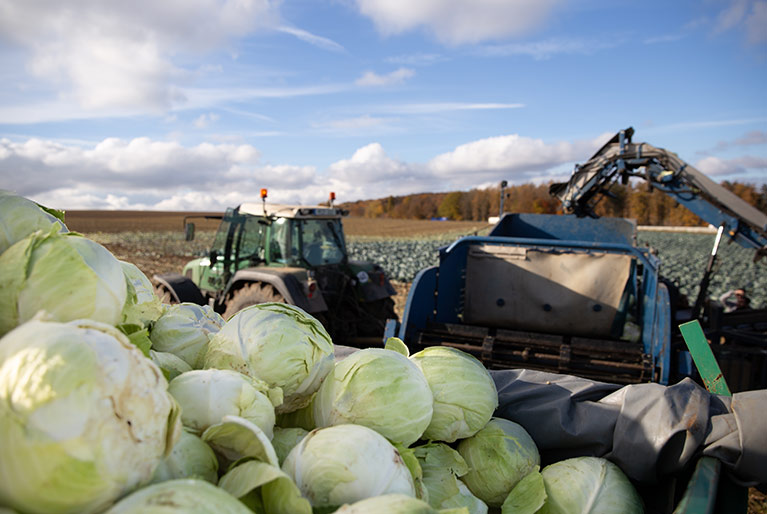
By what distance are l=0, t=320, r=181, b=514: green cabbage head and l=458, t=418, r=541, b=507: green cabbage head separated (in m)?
1.16

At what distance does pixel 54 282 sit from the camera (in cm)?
119

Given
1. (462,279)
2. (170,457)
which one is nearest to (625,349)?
(462,279)

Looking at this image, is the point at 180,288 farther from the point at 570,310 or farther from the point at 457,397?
the point at 457,397

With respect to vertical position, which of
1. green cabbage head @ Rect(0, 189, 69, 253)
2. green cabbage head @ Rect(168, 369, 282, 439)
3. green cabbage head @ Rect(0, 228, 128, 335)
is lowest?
green cabbage head @ Rect(168, 369, 282, 439)

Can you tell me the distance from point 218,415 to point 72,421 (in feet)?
1.45

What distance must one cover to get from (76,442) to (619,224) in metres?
7.68

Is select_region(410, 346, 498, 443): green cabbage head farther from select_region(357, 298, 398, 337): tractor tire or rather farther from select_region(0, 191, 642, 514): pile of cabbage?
select_region(357, 298, 398, 337): tractor tire

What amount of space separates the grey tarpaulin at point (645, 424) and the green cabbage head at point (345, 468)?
90 cm

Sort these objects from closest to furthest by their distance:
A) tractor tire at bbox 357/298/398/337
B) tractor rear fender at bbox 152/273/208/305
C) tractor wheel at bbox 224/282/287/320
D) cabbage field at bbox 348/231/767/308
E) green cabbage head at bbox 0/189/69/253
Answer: green cabbage head at bbox 0/189/69/253 < tractor wheel at bbox 224/282/287/320 < tractor rear fender at bbox 152/273/208/305 < tractor tire at bbox 357/298/398/337 < cabbage field at bbox 348/231/767/308

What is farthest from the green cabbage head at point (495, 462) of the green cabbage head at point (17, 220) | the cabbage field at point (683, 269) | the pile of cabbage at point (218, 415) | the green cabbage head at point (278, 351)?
the cabbage field at point (683, 269)

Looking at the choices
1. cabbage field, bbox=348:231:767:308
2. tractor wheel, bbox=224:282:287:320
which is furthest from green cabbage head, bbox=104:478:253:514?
cabbage field, bbox=348:231:767:308

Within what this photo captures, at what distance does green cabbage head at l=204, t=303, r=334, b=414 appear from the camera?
Answer: 5.08ft

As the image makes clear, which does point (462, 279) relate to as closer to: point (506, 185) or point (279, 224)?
point (279, 224)

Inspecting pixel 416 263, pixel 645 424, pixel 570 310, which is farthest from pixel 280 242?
pixel 416 263
